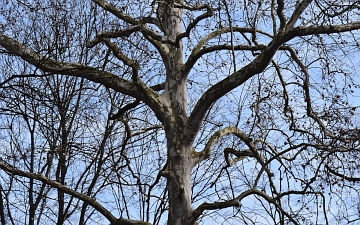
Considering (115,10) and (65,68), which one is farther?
(115,10)

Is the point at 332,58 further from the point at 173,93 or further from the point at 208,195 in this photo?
the point at 208,195

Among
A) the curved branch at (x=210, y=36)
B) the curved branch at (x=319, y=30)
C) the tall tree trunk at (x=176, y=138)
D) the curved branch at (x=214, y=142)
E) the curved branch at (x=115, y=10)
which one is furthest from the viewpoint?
the curved branch at (x=115, y=10)

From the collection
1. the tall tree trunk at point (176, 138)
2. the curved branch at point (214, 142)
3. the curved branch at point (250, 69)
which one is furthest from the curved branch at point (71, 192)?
the curved branch at point (250, 69)

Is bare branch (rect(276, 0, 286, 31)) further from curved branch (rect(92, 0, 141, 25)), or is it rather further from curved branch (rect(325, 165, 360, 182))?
curved branch (rect(92, 0, 141, 25))

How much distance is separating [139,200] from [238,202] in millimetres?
3877

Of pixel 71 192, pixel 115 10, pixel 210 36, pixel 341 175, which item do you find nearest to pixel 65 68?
pixel 115 10

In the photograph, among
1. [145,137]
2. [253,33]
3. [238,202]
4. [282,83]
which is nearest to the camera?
[238,202]

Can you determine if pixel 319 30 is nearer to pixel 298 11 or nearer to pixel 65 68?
pixel 298 11

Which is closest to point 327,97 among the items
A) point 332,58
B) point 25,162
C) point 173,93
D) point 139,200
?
point 332,58

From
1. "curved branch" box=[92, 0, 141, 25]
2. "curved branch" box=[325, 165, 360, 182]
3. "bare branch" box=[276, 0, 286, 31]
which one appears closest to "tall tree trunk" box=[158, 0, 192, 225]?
"curved branch" box=[92, 0, 141, 25]

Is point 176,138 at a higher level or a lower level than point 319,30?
lower

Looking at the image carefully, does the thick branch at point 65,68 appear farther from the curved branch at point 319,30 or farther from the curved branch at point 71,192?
the curved branch at point 319,30

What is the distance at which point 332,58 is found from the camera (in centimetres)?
718

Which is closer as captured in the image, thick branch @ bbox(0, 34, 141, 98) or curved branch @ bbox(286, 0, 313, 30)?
curved branch @ bbox(286, 0, 313, 30)
